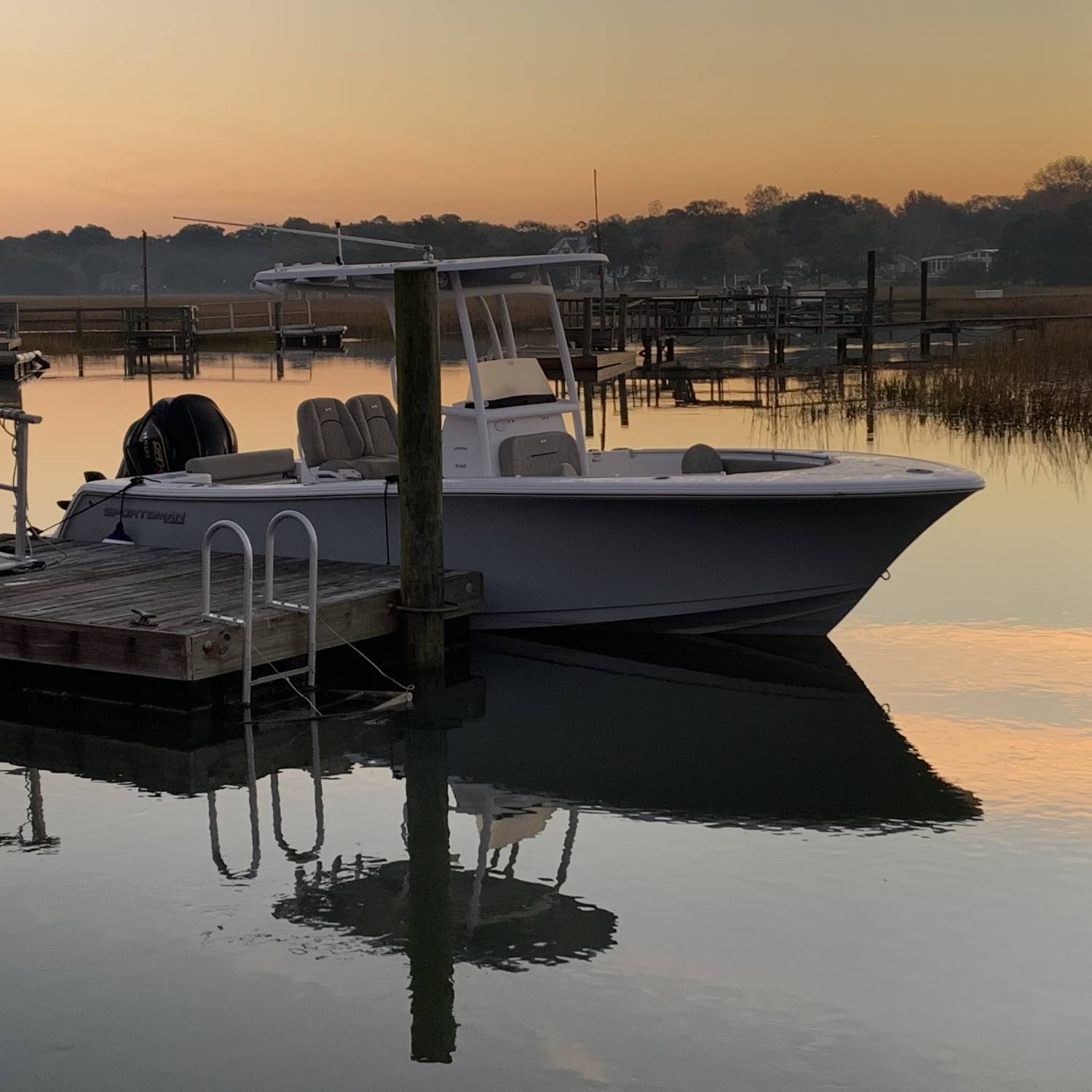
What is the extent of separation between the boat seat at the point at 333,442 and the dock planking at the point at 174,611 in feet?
2.50

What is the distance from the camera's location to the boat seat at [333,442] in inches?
449

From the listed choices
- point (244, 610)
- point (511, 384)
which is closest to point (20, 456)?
point (244, 610)

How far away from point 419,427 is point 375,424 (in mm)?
2129

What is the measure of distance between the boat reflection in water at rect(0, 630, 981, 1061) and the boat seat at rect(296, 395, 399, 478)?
59.7 inches

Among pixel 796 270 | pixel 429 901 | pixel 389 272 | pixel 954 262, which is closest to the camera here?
pixel 429 901

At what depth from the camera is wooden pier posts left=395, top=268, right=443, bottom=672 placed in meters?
9.77

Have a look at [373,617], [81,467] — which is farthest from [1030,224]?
[373,617]

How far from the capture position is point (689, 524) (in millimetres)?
10250

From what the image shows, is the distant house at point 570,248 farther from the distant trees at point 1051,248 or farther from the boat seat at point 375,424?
the distant trees at point 1051,248

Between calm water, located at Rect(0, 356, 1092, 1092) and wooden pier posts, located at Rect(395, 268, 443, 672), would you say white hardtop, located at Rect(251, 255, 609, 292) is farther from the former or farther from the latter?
calm water, located at Rect(0, 356, 1092, 1092)

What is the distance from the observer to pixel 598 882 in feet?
21.9

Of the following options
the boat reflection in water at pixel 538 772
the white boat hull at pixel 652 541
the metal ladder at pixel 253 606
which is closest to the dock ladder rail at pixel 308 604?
the metal ladder at pixel 253 606

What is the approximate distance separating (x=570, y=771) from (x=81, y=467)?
47.2 ft

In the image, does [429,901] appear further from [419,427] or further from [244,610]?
[419,427]
